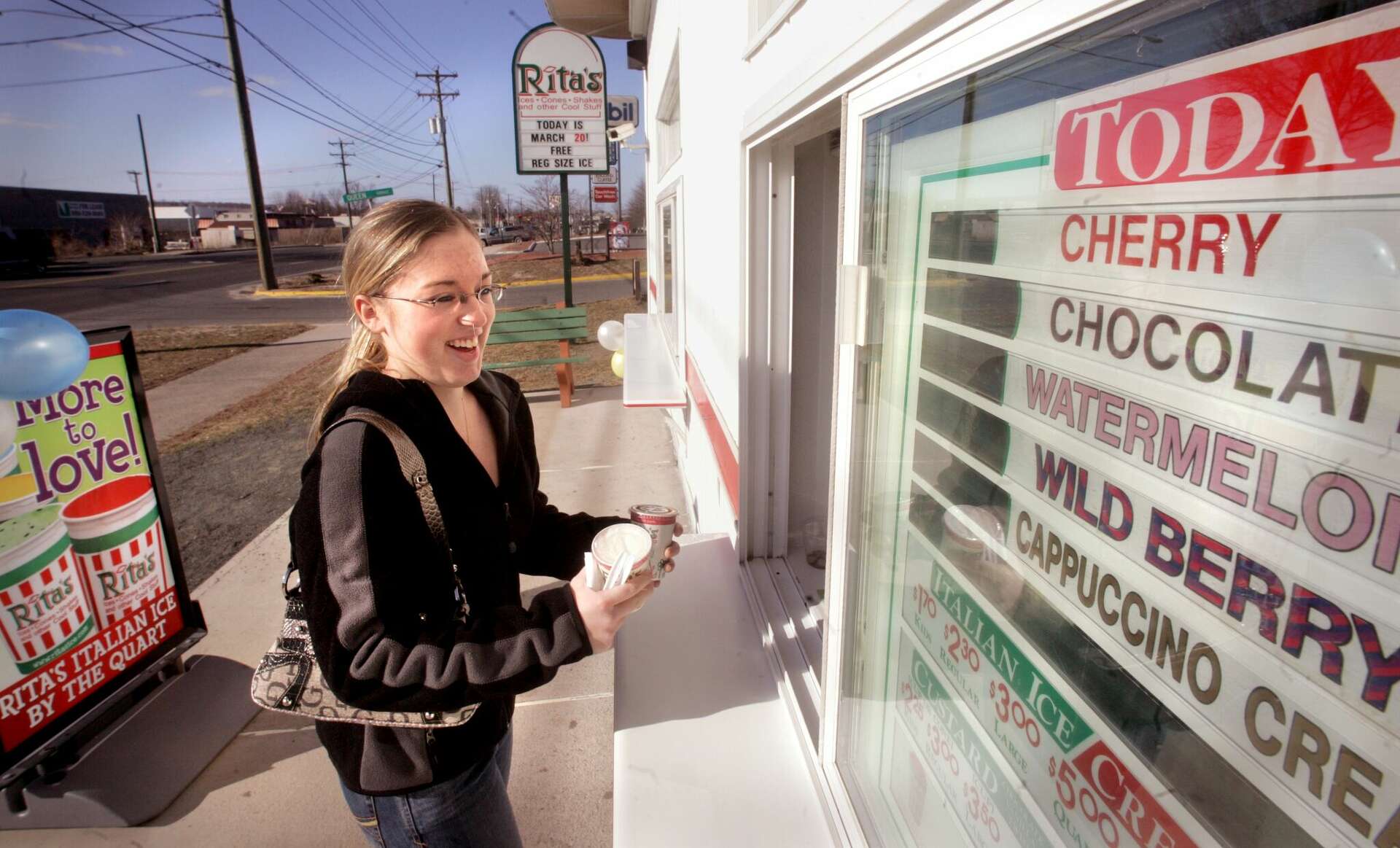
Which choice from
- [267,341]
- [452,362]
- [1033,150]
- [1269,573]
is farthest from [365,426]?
[267,341]

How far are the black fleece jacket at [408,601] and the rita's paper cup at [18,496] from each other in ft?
6.14

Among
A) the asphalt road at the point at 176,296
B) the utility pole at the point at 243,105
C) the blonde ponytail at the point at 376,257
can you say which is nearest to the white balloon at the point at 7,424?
the blonde ponytail at the point at 376,257

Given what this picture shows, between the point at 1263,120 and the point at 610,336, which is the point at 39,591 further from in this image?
the point at 610,336

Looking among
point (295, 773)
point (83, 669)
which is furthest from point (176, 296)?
point (295, 773)

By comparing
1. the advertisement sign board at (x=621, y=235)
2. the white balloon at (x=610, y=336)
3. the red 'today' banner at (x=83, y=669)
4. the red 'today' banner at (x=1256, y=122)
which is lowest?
the red 'today' banner at (x=83, y=669)

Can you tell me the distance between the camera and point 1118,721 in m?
0.76

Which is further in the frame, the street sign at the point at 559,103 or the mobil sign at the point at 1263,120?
the street sign at the point at 559,103

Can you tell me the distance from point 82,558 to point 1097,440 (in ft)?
11.2

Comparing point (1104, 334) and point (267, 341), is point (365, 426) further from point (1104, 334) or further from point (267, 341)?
point (267, 341)

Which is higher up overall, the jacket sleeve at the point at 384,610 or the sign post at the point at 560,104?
the sign post at the point at 560,104

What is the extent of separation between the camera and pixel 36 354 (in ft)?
7.89

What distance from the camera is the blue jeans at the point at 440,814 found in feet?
4.68

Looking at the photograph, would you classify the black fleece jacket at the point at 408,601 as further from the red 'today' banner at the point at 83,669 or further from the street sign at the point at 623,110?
the street sign at the point at 623,110

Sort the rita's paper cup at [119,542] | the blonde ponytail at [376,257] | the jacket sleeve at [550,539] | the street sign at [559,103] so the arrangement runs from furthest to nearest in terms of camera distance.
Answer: the street sign at [559,103] < the rita's paper cup at [119,542] < the jacket sleeve at [550,539] < the blonde ponytail at [376,257]
